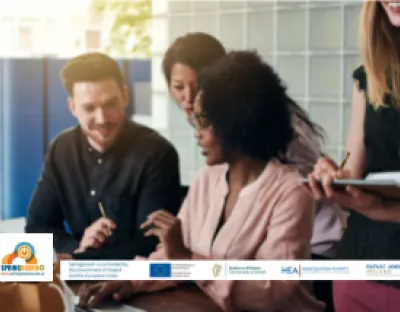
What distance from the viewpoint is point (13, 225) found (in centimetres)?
197

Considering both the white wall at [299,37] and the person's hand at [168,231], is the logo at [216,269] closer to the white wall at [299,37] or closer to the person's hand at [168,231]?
the person's hand at [168,231]

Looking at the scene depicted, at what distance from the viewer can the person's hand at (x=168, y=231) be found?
1889 mm

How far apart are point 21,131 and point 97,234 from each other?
16.8 inches

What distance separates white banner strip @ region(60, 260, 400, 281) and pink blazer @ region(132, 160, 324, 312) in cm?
2

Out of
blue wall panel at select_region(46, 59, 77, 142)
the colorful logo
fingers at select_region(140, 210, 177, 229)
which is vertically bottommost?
the colorful logo

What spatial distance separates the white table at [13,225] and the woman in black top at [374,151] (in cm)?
96

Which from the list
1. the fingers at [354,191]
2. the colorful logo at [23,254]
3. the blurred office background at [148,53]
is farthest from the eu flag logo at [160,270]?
the fingers at [354,191]

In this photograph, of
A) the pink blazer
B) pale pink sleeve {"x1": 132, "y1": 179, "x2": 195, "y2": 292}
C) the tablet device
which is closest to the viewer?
the tablet device

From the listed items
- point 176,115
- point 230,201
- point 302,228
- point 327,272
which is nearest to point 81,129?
point 176,115

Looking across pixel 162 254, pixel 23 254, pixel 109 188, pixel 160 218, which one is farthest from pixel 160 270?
pixel 23 254

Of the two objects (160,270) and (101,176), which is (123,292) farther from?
(101,176)

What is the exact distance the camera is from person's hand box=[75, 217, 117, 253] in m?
1.94

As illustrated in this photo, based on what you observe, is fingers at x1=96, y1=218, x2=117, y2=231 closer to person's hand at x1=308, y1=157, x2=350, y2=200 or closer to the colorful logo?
the colorful logo

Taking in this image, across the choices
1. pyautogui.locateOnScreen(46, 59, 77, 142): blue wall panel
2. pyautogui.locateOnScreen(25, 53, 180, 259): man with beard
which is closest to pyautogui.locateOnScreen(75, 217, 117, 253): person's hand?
pyautogui.locateOnScreen(25, 53, 180, 259): man with beard
